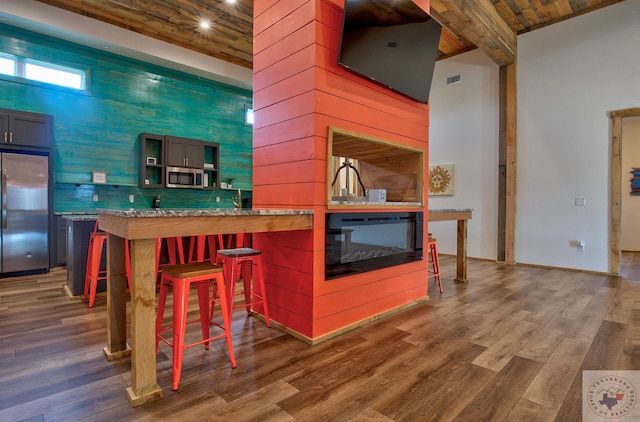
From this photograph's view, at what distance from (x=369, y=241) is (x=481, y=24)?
3765 millimetres

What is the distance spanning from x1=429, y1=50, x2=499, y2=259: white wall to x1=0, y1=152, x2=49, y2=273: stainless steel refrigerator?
660cm

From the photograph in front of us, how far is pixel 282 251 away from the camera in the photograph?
2.65 meters

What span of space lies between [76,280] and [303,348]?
8.85ft

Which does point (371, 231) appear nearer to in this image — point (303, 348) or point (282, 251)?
point (282, 251)

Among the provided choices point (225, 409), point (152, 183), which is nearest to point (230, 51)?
point (152, 183)

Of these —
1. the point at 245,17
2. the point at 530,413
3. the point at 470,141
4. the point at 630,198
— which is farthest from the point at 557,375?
the point at 630,198

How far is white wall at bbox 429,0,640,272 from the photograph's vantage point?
475 cm

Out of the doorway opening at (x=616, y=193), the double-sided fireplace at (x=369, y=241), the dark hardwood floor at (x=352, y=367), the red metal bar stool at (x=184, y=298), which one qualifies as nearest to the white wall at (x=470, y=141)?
the doorway opening at (x=616, y=193)

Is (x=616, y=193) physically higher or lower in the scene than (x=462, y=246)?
higher

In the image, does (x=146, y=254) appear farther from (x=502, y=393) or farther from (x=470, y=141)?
(x=470, y=141)

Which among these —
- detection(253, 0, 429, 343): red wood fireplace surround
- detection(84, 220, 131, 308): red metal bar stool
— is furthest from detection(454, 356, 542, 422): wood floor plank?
detection(84, 220, 131, 308): red metal bar stool

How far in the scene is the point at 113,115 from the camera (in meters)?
5.66

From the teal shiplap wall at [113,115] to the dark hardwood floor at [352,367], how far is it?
8.88 feet

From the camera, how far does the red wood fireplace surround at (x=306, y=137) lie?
240cm
